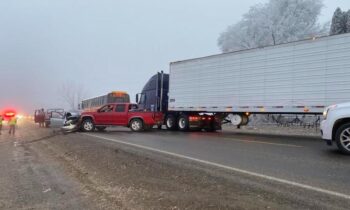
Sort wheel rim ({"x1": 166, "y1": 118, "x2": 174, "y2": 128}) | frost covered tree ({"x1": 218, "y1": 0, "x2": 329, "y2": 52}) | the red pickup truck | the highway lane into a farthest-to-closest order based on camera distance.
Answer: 1. frost covered tree ({"x1": 218, "y1": 0, "x2": 329, "y2": 52})
2. wheel rim ({"x1": 166, "y1": 118, "x2": 174, "y2": 128})
3. the red pickup truck
4. the highway lane

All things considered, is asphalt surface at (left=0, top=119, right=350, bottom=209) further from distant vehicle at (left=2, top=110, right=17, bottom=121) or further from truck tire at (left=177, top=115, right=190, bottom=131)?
distant vehicle at (left=2, top=110, right=17, bottom=121)

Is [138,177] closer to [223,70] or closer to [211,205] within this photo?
[211,205]

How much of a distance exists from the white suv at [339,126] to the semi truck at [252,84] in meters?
5.31

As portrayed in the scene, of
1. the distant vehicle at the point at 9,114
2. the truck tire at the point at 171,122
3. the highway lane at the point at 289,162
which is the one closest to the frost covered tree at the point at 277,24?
the truck tire at the point at 171,122

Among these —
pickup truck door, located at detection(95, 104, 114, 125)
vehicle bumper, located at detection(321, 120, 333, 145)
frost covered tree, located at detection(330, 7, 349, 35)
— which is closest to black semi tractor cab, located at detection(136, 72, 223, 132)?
pickup truck door, located at detection(95, 104, 114, 125)

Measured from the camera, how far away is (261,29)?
52.4 m

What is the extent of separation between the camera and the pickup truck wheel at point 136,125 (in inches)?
1010

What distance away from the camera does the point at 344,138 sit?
36.8ft

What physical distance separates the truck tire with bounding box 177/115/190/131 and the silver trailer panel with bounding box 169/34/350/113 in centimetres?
53

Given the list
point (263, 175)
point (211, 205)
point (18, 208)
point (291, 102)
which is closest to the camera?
point (211, 205)

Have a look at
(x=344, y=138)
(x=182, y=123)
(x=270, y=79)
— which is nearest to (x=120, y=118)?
(x=182, y=123)

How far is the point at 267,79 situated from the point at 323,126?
8828 millimetres

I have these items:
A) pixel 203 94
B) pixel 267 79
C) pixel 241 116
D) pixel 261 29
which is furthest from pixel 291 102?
pixel 261 29

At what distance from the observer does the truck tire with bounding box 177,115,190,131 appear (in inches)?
1021
